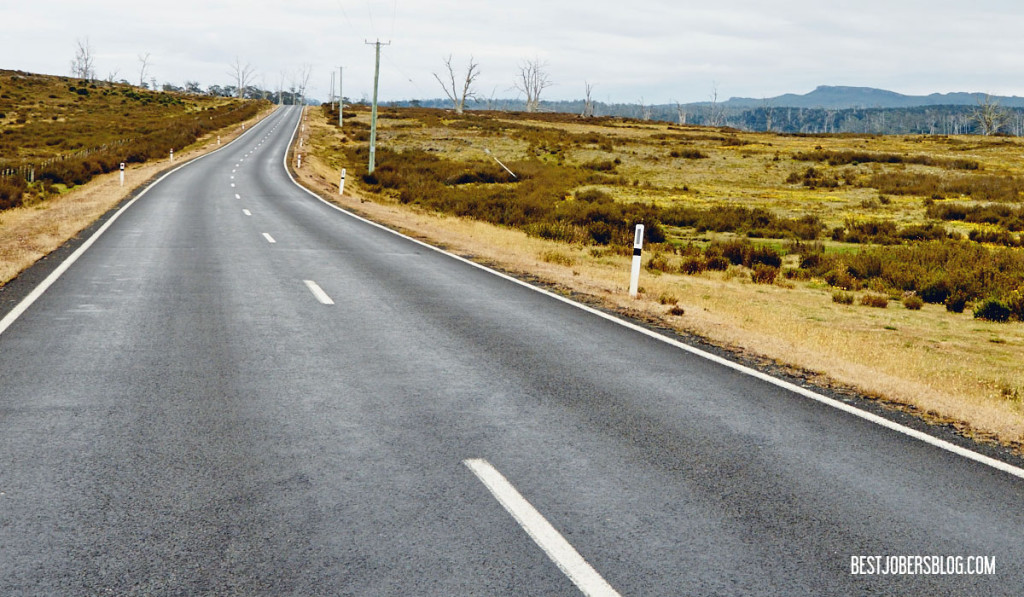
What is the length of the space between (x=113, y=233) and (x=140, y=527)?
50.2 ft

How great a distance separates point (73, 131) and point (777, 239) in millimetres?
62483

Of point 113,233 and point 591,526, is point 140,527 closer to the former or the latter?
point 591,526

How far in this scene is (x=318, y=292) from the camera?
11031 millimetres

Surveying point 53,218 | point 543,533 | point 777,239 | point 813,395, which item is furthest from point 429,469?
point 777,239

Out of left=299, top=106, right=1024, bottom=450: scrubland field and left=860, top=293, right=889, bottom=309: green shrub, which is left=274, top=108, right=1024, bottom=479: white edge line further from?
left=860, top=293, right=889, bottom=309: green shrub

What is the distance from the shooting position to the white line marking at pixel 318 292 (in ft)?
34.1

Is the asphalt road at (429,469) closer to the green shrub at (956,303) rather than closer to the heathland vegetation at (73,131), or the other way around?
the green shrub at (956,303)

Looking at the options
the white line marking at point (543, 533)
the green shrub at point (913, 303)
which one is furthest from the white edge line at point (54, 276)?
the green shrub at point (913, 303)

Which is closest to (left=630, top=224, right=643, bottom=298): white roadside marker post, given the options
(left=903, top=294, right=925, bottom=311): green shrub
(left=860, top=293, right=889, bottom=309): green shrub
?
(left=860, top=293, right=889, bottom=309): green shrub

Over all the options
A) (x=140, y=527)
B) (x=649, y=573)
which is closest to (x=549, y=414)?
(x=649, y=573)

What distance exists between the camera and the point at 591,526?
3.95 meters

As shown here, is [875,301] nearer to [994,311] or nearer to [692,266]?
[994,311]

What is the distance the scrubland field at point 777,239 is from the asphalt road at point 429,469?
6.10ft

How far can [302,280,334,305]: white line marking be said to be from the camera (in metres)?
10.4
